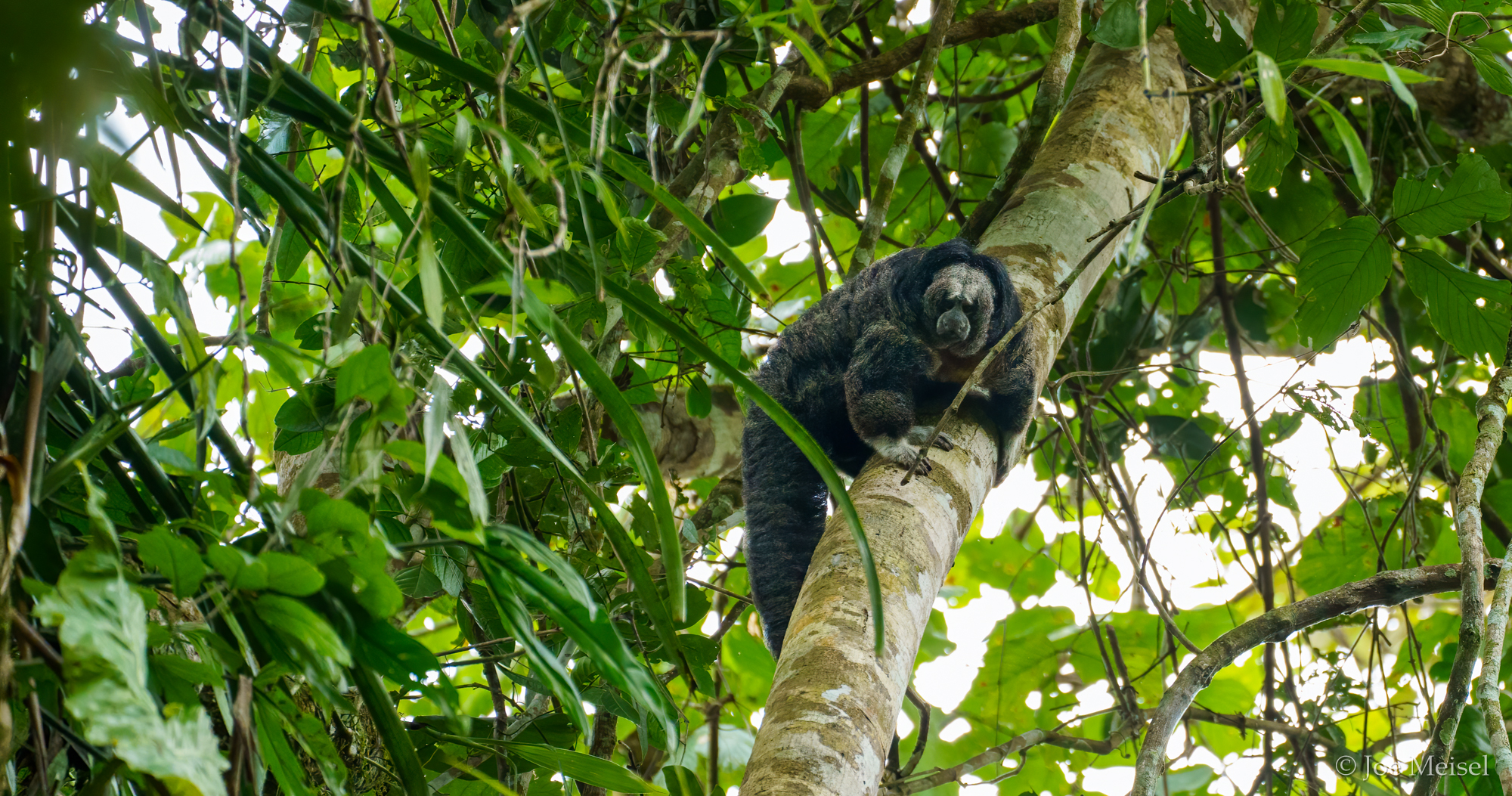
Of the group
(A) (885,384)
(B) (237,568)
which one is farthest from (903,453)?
(B) (237,568)

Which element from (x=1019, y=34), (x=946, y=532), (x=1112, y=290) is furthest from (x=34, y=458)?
(x=1019, y=34)

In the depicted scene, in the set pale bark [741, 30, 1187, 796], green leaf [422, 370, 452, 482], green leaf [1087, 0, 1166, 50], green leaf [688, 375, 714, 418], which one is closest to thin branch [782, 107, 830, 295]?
pale bark [741, 30, 1187, 796]

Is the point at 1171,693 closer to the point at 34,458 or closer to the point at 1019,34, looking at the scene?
the point at 34,458

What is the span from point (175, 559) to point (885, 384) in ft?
8.88

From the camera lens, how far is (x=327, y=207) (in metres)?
1.30

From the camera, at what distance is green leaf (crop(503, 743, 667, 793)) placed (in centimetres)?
155

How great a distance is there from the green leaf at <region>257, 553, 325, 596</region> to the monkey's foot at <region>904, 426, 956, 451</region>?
1901 mm

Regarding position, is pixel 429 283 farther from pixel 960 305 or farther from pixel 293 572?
pixel 960 305

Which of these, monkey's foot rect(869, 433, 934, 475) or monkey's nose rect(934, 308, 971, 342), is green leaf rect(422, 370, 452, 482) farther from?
monkey's nose rect(934, 308, 971, 342)

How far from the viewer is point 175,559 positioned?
1046 mm

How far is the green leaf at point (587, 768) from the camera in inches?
60.9

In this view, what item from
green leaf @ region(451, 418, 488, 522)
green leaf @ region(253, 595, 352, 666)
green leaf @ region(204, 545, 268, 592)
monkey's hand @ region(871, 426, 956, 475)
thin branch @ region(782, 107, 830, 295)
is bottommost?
green leaf @ region(253, 595, 352, 666)

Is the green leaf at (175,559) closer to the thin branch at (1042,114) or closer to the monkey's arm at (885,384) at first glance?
the monkey's arm at (885,384)

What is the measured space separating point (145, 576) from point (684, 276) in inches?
64.3
